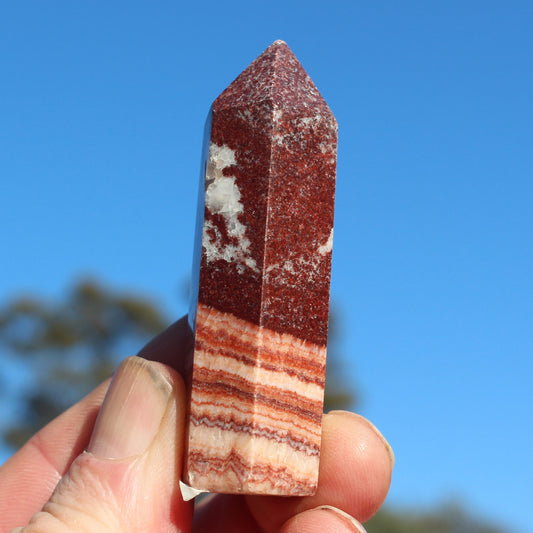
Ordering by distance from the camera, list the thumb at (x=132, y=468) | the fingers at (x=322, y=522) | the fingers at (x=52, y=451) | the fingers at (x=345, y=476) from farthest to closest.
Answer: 1. the fingers at (x=52, y=451)
2. the fingers at (x=345, y=476)
3. the fingers at (x=322, y=522)
4. the thumb at (x=132, y=468)

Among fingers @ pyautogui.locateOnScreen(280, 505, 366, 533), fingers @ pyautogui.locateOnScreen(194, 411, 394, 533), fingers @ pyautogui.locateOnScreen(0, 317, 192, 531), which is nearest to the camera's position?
fingers @ pyautogui.locateOnScreen(280, 505, 366, 533)

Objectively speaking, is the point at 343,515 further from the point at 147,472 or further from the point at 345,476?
the point at 147,472

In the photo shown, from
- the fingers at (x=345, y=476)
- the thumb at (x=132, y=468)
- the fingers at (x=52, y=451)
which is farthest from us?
the fingers at (x=52, y=451)

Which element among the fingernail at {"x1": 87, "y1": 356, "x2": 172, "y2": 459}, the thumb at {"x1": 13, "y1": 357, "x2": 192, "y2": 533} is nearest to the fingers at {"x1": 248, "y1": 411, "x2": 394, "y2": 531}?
the thumb at {"x1": 13, "y1": 357, "x2": 192, "y2": 533}

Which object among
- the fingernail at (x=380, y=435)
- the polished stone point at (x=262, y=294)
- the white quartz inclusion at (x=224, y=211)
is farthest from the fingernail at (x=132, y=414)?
the fingernail at (x=380, y=435)

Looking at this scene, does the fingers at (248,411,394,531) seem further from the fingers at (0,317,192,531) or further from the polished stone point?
the fingers at (0,317,192,531)

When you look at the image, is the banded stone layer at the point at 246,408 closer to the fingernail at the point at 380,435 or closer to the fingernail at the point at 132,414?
the fingernail at the point at 132,414

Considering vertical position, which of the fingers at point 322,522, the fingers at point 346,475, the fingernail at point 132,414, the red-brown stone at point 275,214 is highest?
the red-brown stone at point 275,214

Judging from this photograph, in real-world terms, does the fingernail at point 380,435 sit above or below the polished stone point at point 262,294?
below

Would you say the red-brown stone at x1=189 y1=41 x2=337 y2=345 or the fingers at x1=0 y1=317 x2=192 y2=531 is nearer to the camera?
the red-brown stone at x1=189 y1=41 x2=337 y2=345
